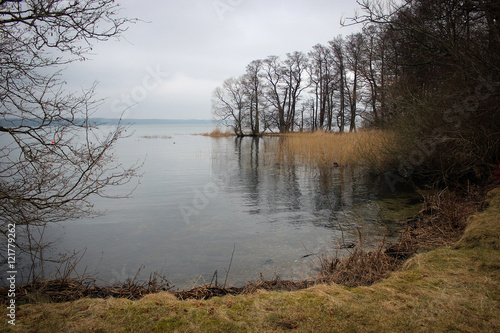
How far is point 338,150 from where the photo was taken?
52.1 ft

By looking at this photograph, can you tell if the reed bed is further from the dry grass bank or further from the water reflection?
the water reflection

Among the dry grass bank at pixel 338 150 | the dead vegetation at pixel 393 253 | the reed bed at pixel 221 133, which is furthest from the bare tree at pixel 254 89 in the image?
the dead vegetation at pixel 393 253

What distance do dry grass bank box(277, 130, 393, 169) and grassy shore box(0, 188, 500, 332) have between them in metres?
9.66

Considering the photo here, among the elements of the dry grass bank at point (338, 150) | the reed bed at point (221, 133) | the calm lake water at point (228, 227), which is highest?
the reed bed at point (221, 133)

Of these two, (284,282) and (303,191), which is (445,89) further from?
(284,282)

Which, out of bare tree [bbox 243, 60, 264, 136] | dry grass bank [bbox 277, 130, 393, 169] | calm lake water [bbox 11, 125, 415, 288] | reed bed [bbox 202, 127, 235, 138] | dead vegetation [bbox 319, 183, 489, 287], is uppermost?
bare tree [bbox 243, 60, 264, 136]

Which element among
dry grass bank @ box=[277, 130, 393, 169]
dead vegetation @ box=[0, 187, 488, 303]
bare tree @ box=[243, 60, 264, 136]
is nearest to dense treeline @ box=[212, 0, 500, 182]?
dry grass bank @ box=[277, 130, 393, 169]

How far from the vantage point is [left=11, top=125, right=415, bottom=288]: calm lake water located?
16.4ft

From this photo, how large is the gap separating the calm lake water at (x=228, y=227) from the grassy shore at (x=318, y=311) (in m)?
1.26

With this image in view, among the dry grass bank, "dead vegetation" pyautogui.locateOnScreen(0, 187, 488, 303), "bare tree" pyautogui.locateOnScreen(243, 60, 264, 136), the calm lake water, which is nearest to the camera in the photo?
"dead vegetation" pyautogui.locateOnScreen(0, 187, 488, 303)

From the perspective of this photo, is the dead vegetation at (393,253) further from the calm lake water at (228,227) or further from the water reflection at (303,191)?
the water reflection at (303,191)

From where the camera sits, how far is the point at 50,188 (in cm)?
409

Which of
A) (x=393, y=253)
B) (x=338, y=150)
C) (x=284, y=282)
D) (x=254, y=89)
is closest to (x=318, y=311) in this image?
(x=284, y=282)

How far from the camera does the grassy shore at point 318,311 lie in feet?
7.82
